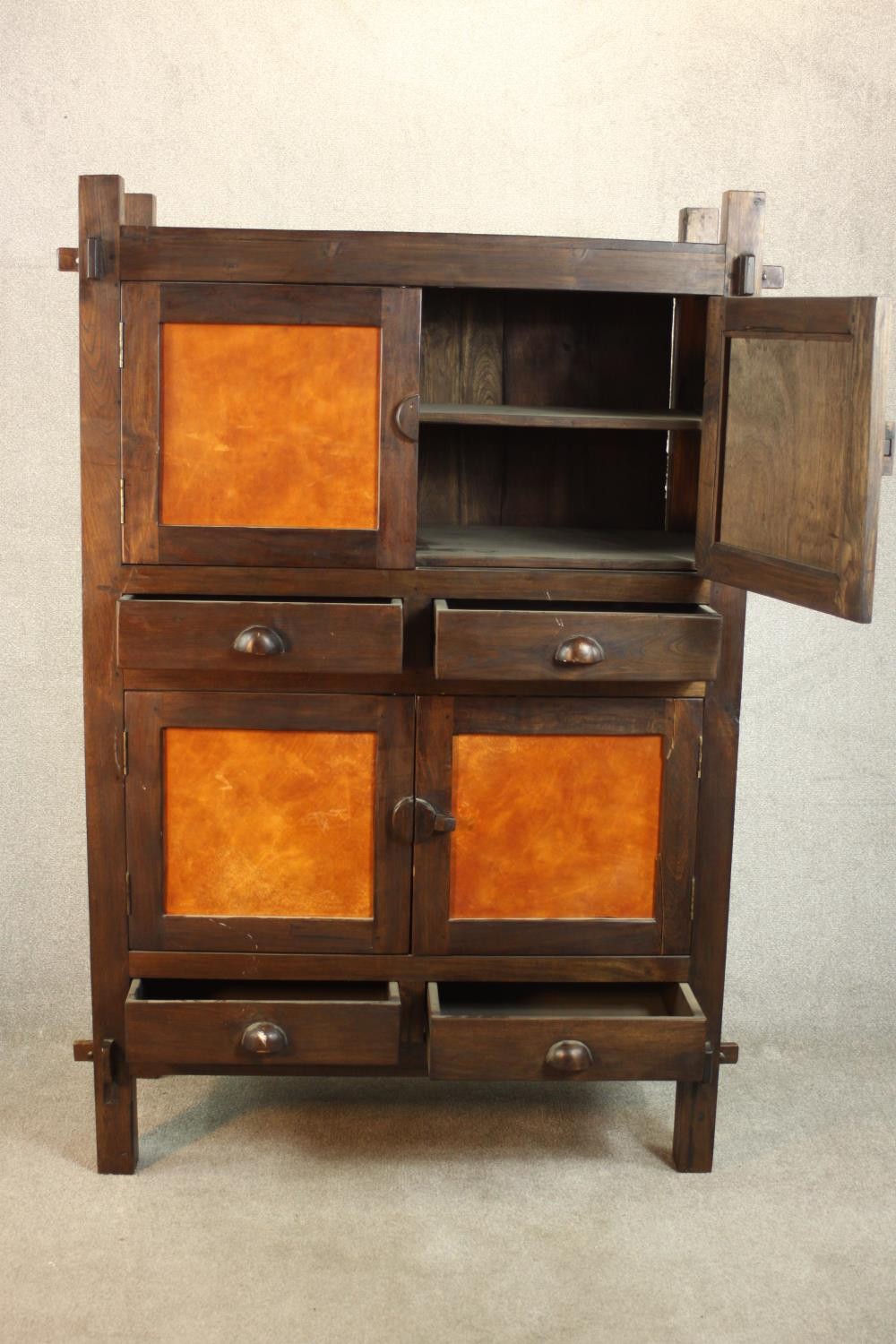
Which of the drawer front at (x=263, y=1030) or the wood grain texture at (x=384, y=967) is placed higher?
the wood grain texture at (x=384, y=967)

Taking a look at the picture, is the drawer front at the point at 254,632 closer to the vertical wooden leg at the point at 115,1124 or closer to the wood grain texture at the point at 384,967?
the wood grain texture at the point at 384,967

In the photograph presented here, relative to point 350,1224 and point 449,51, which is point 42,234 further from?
point 350,1224

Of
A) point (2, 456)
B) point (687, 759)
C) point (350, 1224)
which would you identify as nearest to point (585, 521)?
point (687, 759)

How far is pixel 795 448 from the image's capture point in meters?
2.24

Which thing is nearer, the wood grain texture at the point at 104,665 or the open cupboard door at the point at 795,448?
the open cupboard door at the point at 795,448

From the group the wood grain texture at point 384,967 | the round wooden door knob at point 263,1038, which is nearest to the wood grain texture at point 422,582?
the wood grain texture at point 384,967

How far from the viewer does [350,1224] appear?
2525 mm

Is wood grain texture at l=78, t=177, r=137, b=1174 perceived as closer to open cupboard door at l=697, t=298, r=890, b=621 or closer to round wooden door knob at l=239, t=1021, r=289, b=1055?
round wooden door knob at l=239, t=1021, r=289, b=1055

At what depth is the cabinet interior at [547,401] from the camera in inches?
116

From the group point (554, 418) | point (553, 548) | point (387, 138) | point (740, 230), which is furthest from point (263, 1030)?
point (387, 138)

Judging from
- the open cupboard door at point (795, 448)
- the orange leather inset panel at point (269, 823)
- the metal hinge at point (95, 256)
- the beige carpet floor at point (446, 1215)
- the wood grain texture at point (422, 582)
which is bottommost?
the beige carpet floor at point (446, 1215)

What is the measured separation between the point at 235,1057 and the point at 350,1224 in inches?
13.2

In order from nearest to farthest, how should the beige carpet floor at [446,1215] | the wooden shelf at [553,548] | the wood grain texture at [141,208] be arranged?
the beige carpet floor at [446,1215] < the wooden shelf at [553,548] < the wood grain texture at [141,208]

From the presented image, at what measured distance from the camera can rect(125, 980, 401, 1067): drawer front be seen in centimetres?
253
